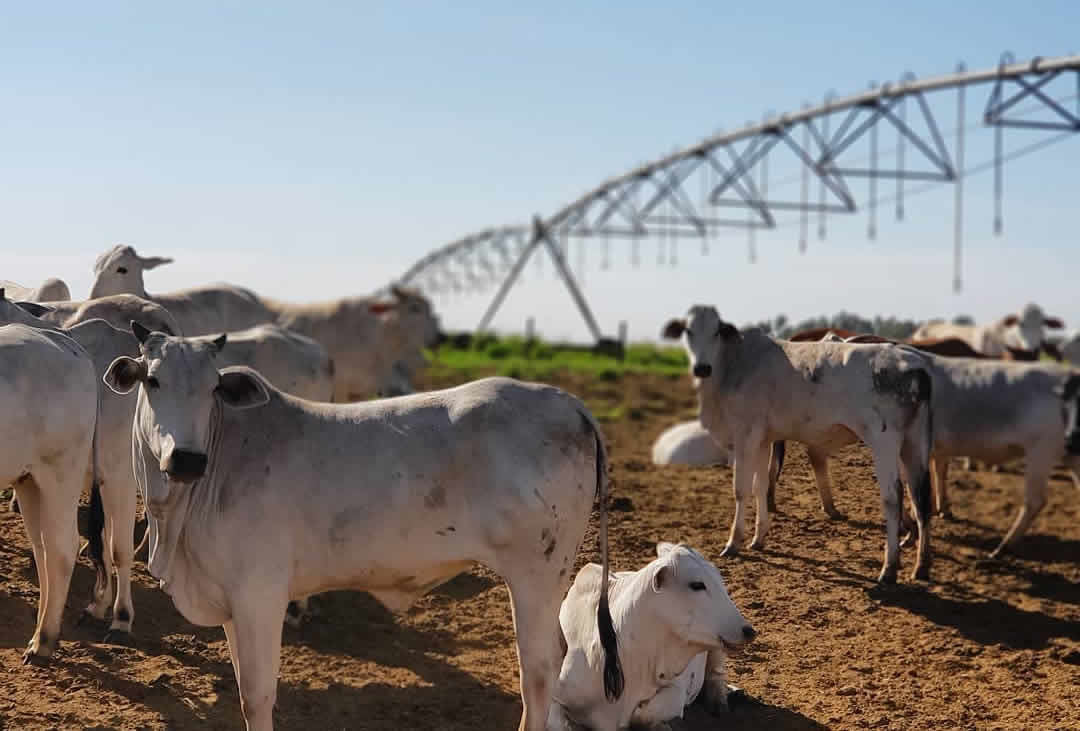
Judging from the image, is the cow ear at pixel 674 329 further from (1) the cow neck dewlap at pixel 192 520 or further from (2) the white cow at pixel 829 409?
(1) the cow neck dewlap at pixel 192 520

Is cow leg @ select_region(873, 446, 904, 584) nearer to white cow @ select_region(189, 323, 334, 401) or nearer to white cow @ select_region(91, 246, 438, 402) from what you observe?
white cow @ select_region(189, 323, 334, 401)

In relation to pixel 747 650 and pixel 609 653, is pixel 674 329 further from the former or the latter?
pixel 609 653

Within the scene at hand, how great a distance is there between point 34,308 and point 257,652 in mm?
3962

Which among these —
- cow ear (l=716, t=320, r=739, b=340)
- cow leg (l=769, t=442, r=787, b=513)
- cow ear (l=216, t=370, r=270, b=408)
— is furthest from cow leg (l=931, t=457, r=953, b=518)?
cow ear (l=216, t=370, r=270, b=408)

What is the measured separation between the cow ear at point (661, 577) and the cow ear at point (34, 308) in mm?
4509

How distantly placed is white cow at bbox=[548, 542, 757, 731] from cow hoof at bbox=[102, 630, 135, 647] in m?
2.66

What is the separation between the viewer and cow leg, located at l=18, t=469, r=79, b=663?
7.54m

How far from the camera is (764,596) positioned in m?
9.27

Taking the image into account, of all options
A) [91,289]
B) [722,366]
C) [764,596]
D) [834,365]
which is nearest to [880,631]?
[764,596]

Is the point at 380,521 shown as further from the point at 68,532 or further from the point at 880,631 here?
the point at 880,631

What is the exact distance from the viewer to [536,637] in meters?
6.17

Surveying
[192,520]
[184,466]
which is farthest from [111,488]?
[184,466]

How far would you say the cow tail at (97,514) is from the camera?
25.8ft

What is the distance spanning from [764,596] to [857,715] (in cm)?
185
